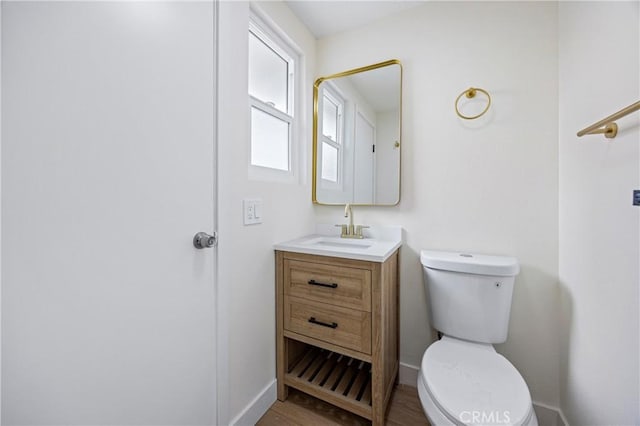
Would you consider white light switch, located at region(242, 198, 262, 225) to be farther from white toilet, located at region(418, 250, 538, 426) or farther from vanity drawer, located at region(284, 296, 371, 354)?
white toilet, located at region(418, 250, 538, 426)

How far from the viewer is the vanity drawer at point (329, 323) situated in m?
1.16

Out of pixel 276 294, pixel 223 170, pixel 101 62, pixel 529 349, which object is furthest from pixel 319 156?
pixel 529 349

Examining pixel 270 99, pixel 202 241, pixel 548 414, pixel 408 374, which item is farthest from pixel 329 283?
pixel 548 414

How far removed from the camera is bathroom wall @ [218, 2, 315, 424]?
1024mm

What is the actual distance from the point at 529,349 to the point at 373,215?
1.04m

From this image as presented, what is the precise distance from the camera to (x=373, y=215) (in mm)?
1604

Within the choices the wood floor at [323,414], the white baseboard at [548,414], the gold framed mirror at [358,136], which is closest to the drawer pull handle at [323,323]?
the wood floor at [323,414]

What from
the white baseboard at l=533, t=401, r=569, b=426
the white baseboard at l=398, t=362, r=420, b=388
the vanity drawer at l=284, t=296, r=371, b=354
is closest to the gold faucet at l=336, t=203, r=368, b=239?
the vanity drawer at l=284, t=296, r=371, b=354

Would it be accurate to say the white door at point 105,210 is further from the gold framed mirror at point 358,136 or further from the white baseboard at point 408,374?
the white baseboard at point 408,374

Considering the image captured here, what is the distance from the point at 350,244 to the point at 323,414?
887 millimetres

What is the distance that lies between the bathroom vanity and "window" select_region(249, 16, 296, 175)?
529 millimetres

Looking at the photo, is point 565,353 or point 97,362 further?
point 565,353

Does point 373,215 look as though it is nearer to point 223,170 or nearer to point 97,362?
point 223,170

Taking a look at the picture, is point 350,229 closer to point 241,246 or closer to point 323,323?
point 323,323
